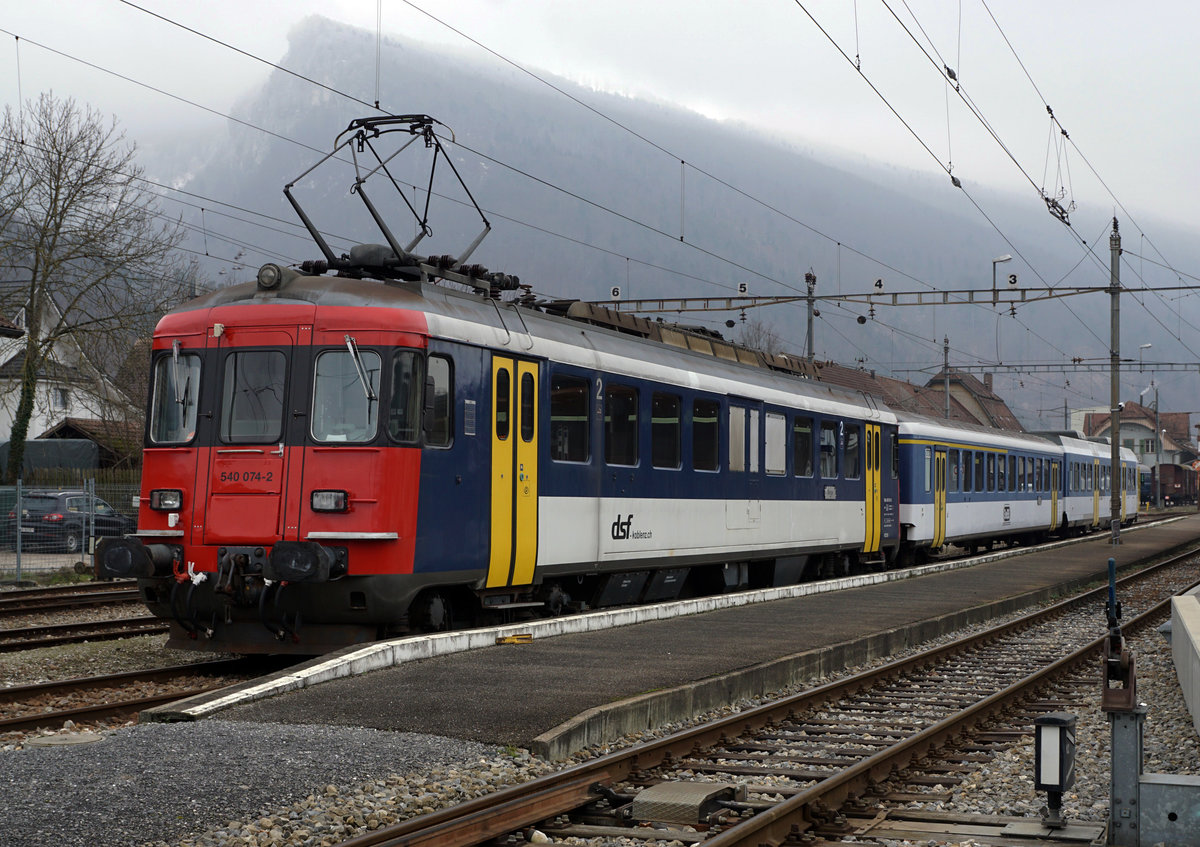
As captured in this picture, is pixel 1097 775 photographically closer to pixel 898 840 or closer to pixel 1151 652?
pixel 898 840

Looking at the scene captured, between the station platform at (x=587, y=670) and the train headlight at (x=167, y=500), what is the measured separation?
7.28 feet

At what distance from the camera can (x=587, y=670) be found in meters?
10.4

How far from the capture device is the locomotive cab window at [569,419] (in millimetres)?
13273

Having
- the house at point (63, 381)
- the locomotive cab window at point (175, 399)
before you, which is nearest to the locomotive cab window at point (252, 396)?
the locomotive cab window at point (175, 399)

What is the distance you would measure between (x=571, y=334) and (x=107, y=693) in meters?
5.74

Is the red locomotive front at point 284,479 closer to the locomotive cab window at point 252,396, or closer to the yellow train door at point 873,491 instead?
the locomotive cab window at point 252,396

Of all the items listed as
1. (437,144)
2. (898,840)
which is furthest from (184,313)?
(898,840)

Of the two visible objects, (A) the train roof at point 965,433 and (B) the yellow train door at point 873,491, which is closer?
(B) the yellow train door at point 873,491

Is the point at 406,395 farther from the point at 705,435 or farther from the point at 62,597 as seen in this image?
the point at 62,597

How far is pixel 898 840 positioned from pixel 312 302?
6.87 m

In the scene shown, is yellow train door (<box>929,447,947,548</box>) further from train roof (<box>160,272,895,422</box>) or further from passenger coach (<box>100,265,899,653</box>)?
passenger coach (<box>100,265,899,653</box>)

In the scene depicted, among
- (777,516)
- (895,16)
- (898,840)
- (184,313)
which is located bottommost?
(898,840)

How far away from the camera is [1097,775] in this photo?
27.5 feet

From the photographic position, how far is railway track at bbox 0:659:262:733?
30.3ft
